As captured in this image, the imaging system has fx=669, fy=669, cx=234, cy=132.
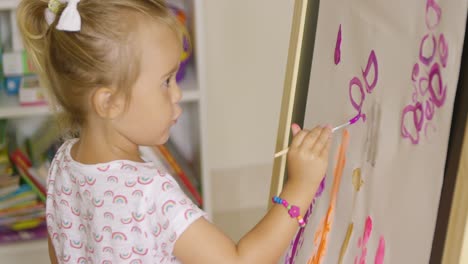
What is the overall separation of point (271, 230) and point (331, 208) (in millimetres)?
94

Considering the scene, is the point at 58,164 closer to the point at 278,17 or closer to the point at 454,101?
the point at 454,101

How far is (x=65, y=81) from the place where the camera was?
90 centimetres

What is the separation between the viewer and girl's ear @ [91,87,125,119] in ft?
2.83

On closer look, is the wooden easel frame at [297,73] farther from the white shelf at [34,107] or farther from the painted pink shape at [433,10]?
Answer: the white shelf at [34,107]

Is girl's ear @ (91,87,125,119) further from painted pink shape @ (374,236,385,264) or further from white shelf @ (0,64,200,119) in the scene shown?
white shelf @ (0,64,200,119)

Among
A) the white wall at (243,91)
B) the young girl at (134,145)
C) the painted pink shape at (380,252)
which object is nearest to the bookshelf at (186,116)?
the white wall at (243,91)

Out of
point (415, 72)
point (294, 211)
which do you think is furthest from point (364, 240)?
point (415, 72)

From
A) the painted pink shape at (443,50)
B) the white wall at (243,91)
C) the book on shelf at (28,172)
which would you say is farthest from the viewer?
the white wall at (243,91)

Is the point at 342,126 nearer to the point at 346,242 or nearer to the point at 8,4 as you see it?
the point at 346,242

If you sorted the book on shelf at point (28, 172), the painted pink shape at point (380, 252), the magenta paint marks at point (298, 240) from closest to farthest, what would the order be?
the painted pink shape at point (380, 252) < the magenta paint marks at point (298, 240) < the book on shelf at point (28, 172)

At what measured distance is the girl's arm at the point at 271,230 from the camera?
33.2 inches

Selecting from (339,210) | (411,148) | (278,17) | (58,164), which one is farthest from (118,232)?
(278,17)

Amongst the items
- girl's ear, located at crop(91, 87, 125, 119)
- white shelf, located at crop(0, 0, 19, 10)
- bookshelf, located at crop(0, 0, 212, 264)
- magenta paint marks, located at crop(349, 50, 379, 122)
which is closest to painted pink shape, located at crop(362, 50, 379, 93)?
magenta paint marks, located at crop(349, 50, 379, 122)

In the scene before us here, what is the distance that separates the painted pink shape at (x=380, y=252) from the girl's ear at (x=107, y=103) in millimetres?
370
